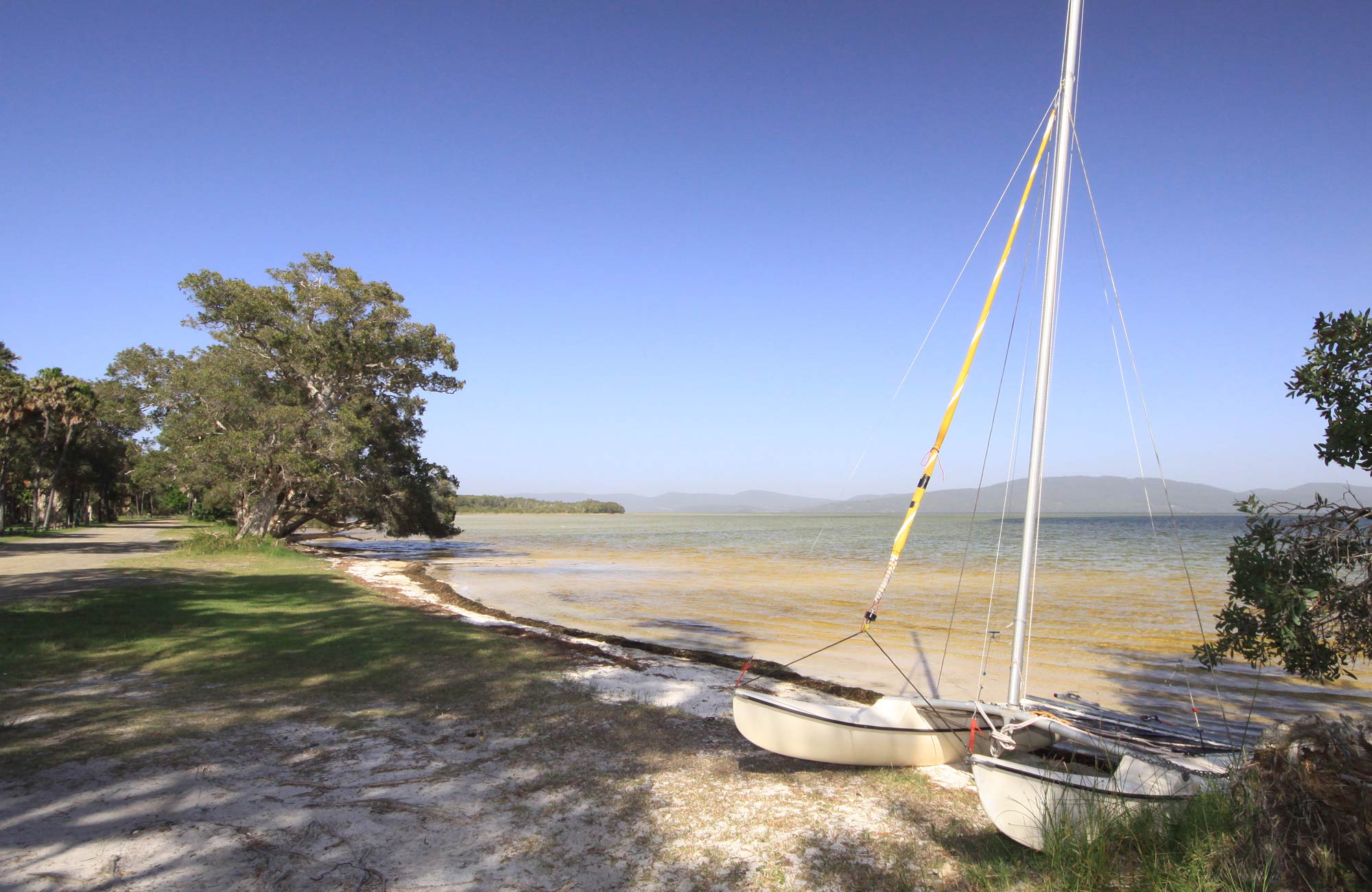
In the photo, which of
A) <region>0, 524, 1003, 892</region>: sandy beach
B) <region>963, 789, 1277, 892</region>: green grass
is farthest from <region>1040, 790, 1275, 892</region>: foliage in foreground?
<region>0, 524, 1003, 892</region>: sandy beach

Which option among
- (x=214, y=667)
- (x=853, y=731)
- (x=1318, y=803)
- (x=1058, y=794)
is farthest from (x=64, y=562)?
(x=1318, y=803)

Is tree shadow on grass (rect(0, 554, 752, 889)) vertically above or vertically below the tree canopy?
below

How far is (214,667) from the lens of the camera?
27.9 ft

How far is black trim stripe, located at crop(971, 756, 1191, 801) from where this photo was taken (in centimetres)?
A: 420

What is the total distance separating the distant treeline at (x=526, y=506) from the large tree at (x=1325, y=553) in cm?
14388

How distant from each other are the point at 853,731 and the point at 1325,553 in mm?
3205

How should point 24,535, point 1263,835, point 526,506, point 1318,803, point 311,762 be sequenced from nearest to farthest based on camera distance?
point 1318,803 < point 1263,835 < point 311,762 < point 24,535 < point 526,506

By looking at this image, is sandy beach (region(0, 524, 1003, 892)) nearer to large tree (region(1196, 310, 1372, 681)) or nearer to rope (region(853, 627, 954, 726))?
rope (region(853, 627, 954, 726))

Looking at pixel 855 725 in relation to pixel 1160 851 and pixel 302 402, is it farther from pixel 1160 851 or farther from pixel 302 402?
pixel 302 402

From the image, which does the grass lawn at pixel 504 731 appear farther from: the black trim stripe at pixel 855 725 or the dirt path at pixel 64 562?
the dirt path at pixel 64 562

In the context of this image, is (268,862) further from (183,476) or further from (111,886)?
(183,476)

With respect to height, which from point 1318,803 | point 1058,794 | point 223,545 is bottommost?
point 1058,794

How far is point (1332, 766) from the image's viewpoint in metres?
3.17

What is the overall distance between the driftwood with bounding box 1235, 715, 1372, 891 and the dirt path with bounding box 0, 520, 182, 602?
15.9 metres
